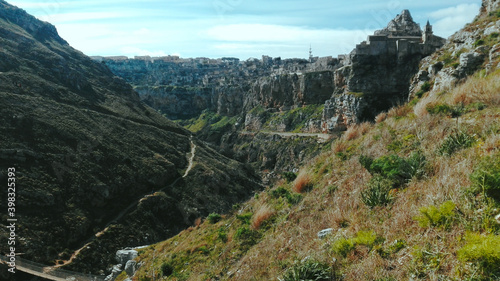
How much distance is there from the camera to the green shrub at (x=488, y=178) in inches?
153

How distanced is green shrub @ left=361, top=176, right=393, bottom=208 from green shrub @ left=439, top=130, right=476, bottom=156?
1158 millimetres

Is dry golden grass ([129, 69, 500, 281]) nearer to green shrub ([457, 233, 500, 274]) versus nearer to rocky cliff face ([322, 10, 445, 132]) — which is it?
green shrub ([457, 233, 500, 274])

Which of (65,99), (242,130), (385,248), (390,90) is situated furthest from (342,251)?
(242,130)

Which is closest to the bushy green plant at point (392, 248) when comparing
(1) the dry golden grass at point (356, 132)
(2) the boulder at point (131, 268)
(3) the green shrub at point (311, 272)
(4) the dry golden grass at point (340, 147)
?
Answer: (3) the green shrub at point (311, 272)

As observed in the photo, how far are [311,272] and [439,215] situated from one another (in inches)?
74.8

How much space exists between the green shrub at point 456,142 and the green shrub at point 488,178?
1.40 meters

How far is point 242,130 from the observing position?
90938 millimetres

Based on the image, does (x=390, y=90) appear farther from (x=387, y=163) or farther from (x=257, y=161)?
(x=387, y=163)

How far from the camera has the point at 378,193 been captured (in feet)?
18.4

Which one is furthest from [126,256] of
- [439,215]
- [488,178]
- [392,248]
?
[488,178]

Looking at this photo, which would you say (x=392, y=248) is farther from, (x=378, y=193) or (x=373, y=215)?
(x=378, y=193)

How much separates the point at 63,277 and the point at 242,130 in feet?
233

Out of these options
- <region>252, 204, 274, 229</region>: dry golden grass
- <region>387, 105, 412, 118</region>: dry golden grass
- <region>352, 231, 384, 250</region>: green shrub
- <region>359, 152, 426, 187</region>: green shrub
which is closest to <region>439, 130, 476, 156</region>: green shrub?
<region>359, 152, 426, 187</region>: green shrub

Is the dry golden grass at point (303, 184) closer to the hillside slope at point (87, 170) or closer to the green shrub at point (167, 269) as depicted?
the green shrub at point (167, 269)
